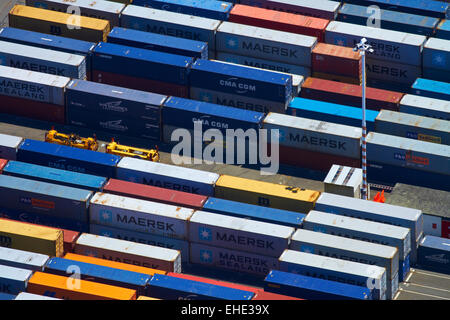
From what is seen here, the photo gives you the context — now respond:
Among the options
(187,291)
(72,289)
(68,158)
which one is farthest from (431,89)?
(72,289)

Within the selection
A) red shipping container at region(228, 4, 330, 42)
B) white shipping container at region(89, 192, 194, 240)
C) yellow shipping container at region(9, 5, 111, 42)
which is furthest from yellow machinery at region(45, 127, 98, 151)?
red shipping container at region(228, 4, 330, 42)

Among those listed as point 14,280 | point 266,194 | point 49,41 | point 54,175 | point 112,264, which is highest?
point 49,41

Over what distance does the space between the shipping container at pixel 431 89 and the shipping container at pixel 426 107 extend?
1.93 m

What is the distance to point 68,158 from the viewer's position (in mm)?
160375

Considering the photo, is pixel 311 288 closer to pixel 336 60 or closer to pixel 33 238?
pixel 33 238

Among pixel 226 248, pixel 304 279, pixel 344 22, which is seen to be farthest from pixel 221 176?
pixel 344 22

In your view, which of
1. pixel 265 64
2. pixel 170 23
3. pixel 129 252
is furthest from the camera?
pixel 170 23

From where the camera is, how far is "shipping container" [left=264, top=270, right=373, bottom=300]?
136375 mm

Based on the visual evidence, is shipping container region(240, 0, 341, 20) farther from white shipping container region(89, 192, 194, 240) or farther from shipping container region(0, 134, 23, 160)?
white shipping container region(89, 192, 194, 240)

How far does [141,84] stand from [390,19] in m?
32.7

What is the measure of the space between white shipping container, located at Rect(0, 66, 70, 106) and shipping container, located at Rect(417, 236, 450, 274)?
47986 millimetres

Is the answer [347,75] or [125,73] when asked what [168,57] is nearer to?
[125,73]

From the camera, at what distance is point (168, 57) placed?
174m

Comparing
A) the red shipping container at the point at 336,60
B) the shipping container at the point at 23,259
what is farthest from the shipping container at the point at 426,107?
the shipping container at the point at 23,259
